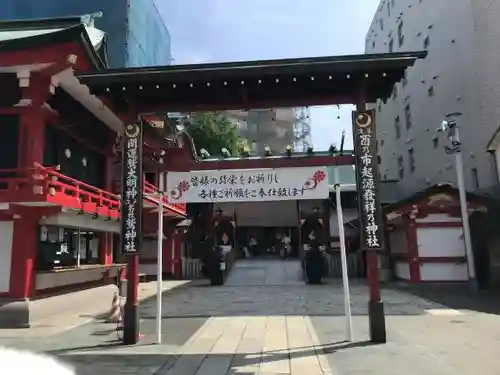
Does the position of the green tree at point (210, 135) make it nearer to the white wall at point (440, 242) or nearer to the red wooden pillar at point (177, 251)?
the red wooden pillar at point (177, 251)

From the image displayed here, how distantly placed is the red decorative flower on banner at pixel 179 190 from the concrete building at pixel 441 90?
1605 centimetres

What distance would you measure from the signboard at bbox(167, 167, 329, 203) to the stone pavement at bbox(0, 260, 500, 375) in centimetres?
292

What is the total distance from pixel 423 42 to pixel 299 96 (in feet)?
67.8

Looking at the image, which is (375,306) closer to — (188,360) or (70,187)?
(188,360)

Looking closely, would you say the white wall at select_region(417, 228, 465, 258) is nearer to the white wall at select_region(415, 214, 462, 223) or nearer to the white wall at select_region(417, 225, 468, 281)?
the white wall at select_region(417, 225, 468, 281)

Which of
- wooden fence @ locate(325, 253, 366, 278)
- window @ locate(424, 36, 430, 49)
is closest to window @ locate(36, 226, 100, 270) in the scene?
wooden fence @ locate(325, 253, 366, 278)

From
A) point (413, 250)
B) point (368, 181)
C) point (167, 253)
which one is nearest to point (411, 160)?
point (413, 250)

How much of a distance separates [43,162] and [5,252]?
2680 mm

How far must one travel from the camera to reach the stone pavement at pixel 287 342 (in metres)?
6.73

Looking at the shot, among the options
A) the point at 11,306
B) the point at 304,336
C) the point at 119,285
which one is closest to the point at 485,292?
the point at 304,336

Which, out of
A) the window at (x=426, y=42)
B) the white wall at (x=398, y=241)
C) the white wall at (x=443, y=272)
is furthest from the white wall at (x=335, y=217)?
the window at (x=426, y=42)

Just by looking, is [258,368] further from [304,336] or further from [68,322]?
[68,322]

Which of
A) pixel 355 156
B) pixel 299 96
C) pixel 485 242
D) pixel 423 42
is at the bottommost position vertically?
pixel 485 242

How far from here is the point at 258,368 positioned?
6.71 meters
